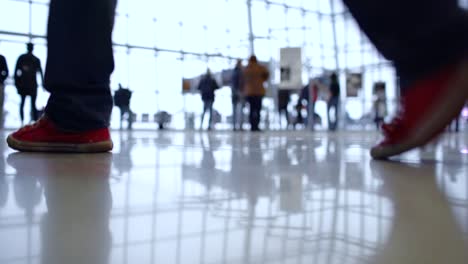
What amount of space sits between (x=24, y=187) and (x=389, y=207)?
572mm

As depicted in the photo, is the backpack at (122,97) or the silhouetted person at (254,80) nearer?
the silhouetted person at (254,80)

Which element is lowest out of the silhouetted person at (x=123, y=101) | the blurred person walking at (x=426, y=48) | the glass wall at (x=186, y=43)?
the blurred person walking at (x=426, y=48)

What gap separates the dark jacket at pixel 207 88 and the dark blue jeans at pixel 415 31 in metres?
8.75

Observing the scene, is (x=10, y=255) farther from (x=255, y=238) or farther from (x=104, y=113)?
(x=104, y=113)

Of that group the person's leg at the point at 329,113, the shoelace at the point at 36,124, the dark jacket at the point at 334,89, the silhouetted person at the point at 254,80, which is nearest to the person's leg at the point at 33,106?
the silhouetted person at the point at 254,80

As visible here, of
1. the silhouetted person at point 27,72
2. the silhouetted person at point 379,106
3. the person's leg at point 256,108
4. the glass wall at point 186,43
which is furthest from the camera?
the glass wall at point 186,43

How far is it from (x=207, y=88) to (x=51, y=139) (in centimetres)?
826

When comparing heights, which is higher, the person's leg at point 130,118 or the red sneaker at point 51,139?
the person's leg at point 130,118

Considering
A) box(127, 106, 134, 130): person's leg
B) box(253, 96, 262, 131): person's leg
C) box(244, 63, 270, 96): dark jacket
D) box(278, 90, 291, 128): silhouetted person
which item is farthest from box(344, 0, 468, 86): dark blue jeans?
box(127, 106, 134, 130): person's leg

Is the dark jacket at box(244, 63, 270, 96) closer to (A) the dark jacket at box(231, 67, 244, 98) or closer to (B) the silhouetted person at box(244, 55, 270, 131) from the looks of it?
(B) the silhouetted person at box(244, 55, 270, 131)

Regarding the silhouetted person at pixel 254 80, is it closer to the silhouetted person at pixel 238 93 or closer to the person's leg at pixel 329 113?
the silhouetted person at pixel 238 93

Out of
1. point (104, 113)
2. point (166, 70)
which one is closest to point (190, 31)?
point (166, 70)

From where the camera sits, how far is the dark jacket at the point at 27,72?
6711 millimetres

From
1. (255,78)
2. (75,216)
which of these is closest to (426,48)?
(75,216)
